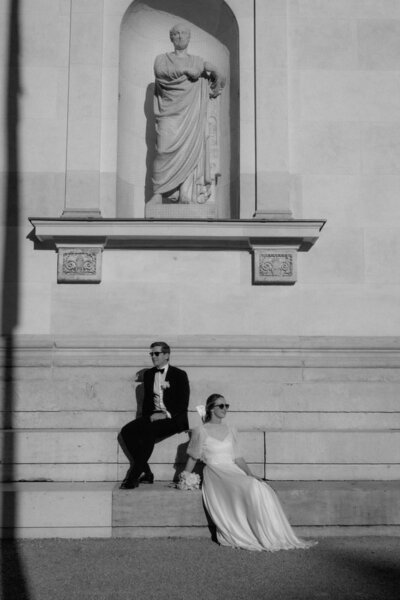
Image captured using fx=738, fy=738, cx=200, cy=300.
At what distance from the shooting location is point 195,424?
9.41m

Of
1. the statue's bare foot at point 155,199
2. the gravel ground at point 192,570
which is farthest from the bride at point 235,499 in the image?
the statue's bare foot at point 155,199

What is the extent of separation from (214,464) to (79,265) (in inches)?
173

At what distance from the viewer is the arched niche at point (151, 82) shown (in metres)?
12.3

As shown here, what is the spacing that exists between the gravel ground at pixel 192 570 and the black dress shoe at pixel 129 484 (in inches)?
23.0

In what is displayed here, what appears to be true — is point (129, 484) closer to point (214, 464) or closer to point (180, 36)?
point (214, 464)

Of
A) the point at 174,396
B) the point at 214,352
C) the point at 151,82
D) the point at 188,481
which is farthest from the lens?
the point at 151,82

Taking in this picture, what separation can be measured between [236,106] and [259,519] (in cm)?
735

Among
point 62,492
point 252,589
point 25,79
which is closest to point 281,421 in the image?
point 62,492

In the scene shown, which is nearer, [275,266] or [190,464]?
[190,464]

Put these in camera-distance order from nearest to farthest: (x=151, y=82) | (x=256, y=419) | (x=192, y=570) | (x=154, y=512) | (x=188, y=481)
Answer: (x=192, y=570) → (x=154, y=512) → (x=188, y=481) → (x=256, y=419) → (x=151, y=82)

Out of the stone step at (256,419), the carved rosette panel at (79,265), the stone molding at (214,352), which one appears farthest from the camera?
the carved rosette panel at (79,265)

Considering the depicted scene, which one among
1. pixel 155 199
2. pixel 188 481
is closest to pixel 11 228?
pixel 155 199

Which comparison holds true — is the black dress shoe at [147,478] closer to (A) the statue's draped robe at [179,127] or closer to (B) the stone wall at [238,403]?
(B) the stone wall at [238,403]

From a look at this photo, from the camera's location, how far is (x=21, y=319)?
36.8ft
